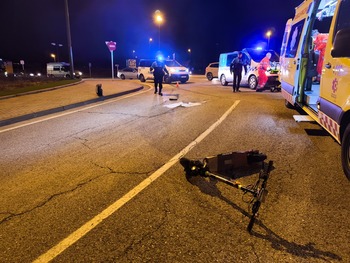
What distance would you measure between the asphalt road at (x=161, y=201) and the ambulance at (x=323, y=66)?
0.65 metres

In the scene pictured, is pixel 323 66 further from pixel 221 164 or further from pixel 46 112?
pixel 46 112

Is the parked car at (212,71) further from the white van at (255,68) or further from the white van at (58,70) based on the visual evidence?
the white van at (58,70)

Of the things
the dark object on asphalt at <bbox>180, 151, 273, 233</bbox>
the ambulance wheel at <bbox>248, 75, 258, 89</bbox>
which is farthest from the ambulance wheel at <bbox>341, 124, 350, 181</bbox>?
the ambulance wheel at <bbox>248, 75, 258, 89</bbox>

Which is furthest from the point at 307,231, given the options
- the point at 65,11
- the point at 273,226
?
the point at 65,11

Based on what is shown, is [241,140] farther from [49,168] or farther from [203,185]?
[49,168]

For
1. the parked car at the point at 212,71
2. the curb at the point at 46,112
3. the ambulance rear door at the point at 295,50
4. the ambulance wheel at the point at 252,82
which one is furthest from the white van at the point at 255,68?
the parked car at the point at 212,71

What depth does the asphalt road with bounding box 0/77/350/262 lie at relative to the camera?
2594mm

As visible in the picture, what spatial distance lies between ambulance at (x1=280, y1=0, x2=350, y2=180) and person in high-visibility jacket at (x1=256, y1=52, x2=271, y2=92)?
5558mm

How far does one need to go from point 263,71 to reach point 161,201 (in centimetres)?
1323

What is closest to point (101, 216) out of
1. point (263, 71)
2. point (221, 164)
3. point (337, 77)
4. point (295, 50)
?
point (221, 164)

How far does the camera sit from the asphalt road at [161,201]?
2594mm

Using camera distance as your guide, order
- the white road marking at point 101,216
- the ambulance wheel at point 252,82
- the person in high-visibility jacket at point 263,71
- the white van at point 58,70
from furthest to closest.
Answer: the white van at point 58,70 < the ambulance wheel at point 252,82 < the person in high-visibility jacket at point 263,71 < the white road marking at point 101,216

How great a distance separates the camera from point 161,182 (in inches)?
155

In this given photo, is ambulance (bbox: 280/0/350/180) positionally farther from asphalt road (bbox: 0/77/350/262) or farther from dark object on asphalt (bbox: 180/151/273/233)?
dark object on asphalt (bbox: 180/151/273/233)
